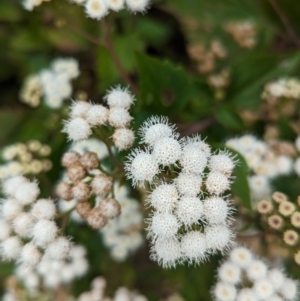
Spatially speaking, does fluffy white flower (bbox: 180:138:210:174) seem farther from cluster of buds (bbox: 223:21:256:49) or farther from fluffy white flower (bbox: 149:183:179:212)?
cluster of buds (bbox: 223:21:256:49)

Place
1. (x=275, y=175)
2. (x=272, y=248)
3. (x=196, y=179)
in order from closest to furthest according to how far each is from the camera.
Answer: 1. (x=196, y=179)
2. (x=275, y=175)
3. (x=272, y=248)

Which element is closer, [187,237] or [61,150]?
[187,237]

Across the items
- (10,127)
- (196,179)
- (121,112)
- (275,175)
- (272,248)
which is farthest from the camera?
(10,127)

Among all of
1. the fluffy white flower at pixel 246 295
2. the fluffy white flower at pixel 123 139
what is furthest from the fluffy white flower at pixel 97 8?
the fluffy white flower at pixel 246 295

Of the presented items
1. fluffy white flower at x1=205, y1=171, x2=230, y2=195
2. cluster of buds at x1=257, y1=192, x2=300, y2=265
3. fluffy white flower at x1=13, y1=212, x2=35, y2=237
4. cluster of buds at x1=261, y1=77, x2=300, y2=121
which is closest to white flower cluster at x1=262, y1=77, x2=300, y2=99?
cluster of buds at x1=261, y1=77, x2=300, y2=121

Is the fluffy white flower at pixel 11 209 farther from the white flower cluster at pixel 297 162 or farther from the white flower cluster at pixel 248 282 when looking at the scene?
the white flower cluster at pixel 297 162

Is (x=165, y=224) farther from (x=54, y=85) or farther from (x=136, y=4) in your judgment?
(x=54, y=85)

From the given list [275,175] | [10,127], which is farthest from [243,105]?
[10,127]

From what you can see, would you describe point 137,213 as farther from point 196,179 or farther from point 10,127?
point 10,127
